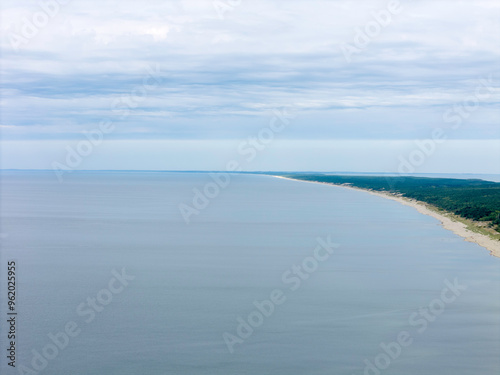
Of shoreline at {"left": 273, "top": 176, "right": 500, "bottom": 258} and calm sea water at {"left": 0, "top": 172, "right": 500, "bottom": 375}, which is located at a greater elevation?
shoreline at {"left": 273, "top": 176, "right": 500, "bottom": 258}

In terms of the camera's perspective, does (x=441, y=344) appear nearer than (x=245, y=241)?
Yes

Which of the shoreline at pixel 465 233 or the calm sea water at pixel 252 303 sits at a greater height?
the shoreline at pixel 465 233

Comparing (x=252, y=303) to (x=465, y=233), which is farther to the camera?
(x=465, y=233)

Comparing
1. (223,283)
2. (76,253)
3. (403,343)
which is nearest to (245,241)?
(76,253)

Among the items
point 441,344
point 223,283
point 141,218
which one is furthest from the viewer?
point 141,218

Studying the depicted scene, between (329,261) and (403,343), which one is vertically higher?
(329,261)

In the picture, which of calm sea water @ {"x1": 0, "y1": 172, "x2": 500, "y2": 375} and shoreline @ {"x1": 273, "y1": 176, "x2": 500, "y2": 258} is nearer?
calm sea water @ {"x1": 0, "y1": 172, "x2": 500, "y2": 375}

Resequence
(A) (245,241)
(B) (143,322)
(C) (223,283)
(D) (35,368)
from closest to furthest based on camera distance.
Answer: (D) (35,368), (B) (143,322), (C) (223,283), (A) (245,241)

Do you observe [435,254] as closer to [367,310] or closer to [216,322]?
[367,310]
